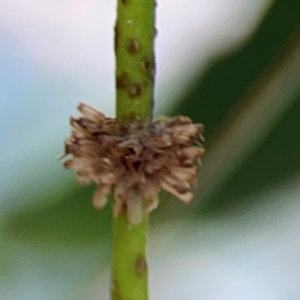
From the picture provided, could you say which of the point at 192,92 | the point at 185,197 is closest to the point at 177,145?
the point at 185,197

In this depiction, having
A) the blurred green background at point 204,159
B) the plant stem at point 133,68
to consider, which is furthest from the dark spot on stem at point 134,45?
the blurred green background at point 204,159

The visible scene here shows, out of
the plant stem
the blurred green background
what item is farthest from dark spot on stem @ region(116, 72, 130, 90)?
the blurred green background

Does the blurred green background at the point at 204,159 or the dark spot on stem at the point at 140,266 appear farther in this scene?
the blurred green background at the point at 204,159

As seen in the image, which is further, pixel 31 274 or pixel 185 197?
pixel 31 274

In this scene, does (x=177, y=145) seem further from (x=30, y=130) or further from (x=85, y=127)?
(x=30, y=130)

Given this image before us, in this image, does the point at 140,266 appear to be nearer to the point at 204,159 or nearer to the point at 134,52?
the point at 134,52

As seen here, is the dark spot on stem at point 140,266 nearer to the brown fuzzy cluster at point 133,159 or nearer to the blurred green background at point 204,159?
the brown fuzzy cluster at point 133,159
